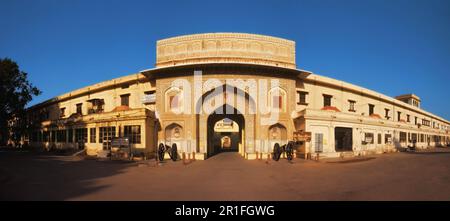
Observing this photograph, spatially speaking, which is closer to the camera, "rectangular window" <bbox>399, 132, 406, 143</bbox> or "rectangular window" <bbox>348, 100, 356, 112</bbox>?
"rectangular window" <bbox>348, 100, 356, 112</bbox>

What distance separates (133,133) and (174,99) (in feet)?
15.2

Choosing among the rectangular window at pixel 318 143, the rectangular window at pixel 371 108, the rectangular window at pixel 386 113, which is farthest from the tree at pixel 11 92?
the rectangular window at pixel 386 113

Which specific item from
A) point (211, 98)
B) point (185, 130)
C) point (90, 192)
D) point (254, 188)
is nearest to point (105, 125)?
point (185, 130)

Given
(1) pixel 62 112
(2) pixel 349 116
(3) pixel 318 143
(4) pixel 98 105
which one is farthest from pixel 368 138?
(1) pixel 62 112

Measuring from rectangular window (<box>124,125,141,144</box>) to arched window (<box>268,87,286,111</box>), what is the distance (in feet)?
38.5

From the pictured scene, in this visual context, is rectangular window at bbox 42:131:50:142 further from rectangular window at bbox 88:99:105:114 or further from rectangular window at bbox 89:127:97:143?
rectangular window at bbox 89:127:97:143

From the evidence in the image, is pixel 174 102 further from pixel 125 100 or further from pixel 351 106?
pixel 351 106

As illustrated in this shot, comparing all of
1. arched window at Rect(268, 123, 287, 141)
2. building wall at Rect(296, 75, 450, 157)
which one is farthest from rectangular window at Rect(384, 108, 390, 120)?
arched window at Rect(268, 123, 287, 141)

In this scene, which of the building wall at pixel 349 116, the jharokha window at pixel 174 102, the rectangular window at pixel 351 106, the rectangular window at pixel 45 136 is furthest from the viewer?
the rectangular window at pixel 45 136

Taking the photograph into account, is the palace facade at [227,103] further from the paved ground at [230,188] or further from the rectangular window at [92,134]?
Result: the paved ground at [230,188]

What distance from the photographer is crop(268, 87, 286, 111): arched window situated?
64.5ft

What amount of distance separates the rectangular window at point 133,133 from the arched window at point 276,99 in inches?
Result: 462

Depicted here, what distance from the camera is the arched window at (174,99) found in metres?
19.5

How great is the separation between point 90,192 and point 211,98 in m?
13.0
